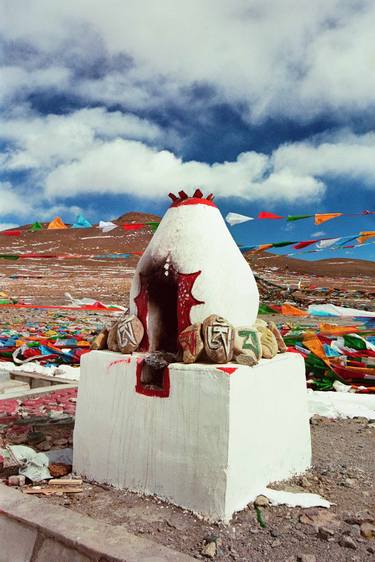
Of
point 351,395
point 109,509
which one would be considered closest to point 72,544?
point 109,509

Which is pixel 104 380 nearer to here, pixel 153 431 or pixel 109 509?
pixel 153 431

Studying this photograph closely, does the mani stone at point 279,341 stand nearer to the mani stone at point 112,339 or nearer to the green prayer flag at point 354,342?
the mani stone at point 112,339

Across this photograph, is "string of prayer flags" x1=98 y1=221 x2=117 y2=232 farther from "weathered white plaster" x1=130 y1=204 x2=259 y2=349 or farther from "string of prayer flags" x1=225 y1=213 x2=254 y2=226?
"weathered white plaster" x1=130 y1=204 x2=259 y2=349

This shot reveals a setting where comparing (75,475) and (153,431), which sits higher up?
(153,431)

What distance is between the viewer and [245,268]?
4.17m

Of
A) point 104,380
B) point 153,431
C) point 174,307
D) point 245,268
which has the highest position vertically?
point 245,268

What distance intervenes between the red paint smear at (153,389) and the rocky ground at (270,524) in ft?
2.44

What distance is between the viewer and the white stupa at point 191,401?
3.33 meters

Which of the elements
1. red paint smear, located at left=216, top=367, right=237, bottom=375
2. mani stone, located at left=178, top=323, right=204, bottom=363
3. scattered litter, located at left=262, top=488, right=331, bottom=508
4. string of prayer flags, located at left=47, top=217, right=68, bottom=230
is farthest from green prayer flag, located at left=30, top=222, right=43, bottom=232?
scattered litter, located at left=262, top=488, right=331, bottom=508

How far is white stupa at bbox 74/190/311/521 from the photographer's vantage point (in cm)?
333

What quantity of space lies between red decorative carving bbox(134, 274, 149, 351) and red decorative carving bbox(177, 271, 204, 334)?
0.30 metres

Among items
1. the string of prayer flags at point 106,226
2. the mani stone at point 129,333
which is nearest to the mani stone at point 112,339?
the mani stone at point 129,333

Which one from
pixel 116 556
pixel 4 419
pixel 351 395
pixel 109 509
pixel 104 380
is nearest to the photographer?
pixel 116 556

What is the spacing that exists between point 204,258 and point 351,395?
4189 millimetres
